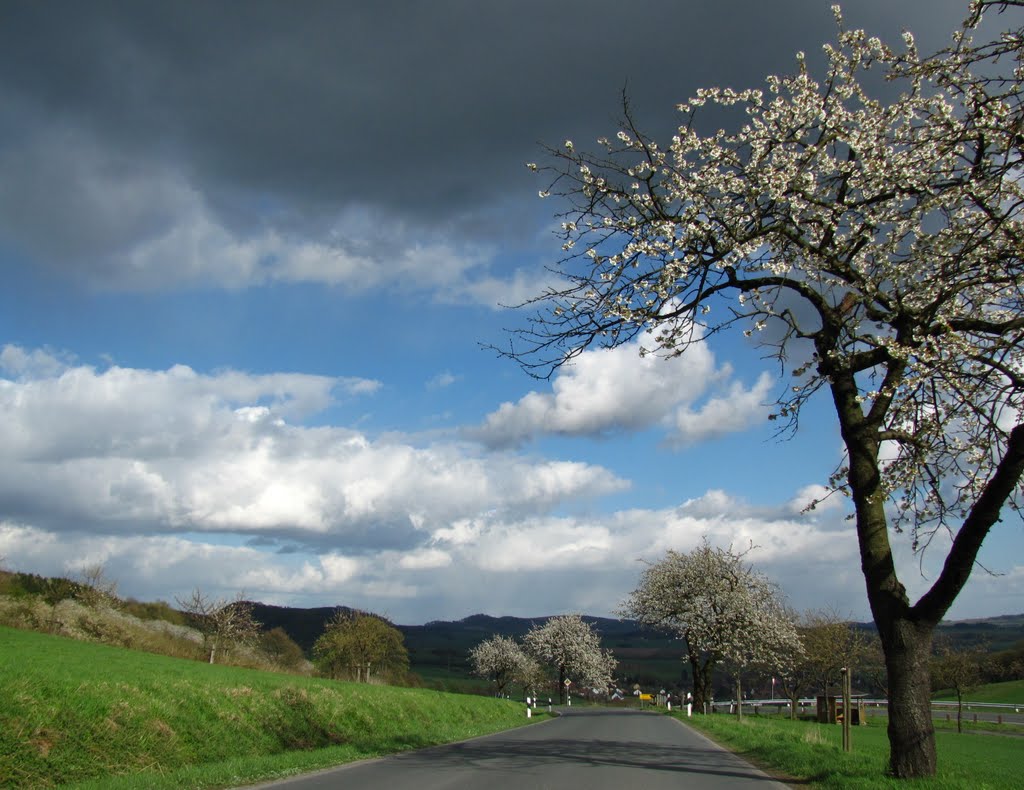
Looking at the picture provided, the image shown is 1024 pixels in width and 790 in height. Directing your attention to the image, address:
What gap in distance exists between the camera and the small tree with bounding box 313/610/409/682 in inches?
2778

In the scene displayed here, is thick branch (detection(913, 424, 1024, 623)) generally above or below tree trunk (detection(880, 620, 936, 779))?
above

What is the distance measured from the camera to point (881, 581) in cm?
1259

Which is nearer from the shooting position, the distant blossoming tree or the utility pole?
the utility pole

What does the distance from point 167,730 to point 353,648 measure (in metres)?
58.2

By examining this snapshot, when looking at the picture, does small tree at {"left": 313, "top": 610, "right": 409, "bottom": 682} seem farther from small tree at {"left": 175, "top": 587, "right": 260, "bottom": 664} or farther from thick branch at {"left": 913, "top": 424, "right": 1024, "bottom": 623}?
thick branch at {"left": 913, "top": 424, "right": 1024, "bottom": 623}

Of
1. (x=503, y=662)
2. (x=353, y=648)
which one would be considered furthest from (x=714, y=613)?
(x=503, y=662)

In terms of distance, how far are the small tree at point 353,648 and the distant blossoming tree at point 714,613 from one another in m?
26.2

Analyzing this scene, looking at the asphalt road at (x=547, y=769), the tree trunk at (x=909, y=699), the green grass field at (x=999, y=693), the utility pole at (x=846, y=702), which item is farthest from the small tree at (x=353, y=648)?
the green grass field at (x=999, y=693)

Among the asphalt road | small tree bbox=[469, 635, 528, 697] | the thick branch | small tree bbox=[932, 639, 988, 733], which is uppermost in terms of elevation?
the thick branch

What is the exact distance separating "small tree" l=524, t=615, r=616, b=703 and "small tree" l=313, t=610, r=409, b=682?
21.6m

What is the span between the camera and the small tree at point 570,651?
92688 millimetres

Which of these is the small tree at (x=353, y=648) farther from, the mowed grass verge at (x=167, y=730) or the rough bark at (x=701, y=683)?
the mowed grass verge at (x=167, y=730)

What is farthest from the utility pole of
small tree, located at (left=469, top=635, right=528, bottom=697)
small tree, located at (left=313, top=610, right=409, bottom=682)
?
small tree, located at (left=469, top=635, right=528, bottom=697)

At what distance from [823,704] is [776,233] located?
53.5 m
